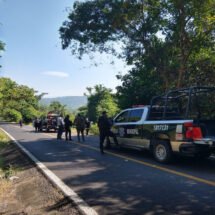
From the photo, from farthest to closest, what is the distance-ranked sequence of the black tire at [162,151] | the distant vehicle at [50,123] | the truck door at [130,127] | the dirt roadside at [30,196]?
the distant vehicle at [50,123], the truck door at [130,127], the black tire at [162,151], the dirt roadside at [30,196]

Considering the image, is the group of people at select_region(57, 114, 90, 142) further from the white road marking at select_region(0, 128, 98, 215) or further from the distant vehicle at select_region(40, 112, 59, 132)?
the distant vehicle at select_region(40, 112, 59, 132)

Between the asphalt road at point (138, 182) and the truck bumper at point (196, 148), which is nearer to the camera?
the asphalt road at point (138, 182)

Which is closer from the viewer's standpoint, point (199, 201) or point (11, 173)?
point (199, 201)

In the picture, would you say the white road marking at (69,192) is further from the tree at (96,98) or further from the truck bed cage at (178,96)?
the tree at (96,98)

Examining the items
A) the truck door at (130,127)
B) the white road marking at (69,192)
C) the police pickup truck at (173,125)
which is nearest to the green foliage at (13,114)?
the truck door at (130,127)

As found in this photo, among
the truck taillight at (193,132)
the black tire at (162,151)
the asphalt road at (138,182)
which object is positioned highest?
the truck taillight at (193,132)

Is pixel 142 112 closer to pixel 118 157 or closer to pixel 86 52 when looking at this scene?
pixel 118 157

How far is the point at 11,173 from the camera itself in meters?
10.4

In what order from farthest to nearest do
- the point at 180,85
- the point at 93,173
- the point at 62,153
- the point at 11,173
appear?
1. the point at 180,85
2. the point at 62,153
3. the point at 11,173
4. the point at 93,173

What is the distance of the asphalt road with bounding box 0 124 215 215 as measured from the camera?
6196 mm

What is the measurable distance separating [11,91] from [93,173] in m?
76.7

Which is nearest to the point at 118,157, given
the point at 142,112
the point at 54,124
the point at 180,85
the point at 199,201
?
the point at 142,112

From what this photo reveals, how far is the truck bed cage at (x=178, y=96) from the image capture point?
1026 centimetres

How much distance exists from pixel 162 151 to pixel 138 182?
2.94m
